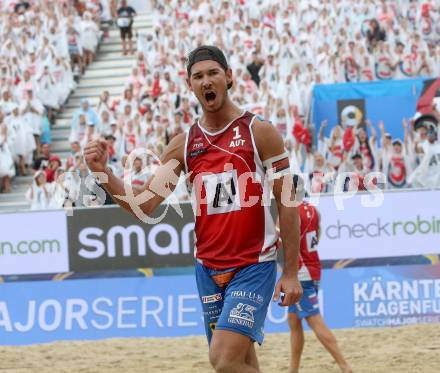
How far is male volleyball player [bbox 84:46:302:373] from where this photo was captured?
526 centimetres

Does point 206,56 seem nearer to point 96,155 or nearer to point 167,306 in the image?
point 96,155

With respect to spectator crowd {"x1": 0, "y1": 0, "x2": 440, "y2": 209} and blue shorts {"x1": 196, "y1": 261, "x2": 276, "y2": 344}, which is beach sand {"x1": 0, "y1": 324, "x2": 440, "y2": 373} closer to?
blue shorts {"x1": 196, "y1": 261, "x2": 276, "y2": 344}

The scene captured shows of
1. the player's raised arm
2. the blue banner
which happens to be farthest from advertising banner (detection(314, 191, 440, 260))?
the blue banner

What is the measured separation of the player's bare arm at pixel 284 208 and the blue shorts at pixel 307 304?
3139mm

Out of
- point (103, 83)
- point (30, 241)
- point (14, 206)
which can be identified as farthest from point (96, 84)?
point (30, 241)

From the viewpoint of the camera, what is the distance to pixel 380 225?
10.6 m

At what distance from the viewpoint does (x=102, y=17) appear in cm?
2252

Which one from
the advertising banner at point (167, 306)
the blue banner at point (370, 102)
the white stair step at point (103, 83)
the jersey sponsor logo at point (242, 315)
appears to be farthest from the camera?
the white stair step at point (103, 83)

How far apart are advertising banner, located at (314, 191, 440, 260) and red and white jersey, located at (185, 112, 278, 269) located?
5.29 metres

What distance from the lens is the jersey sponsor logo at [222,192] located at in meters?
5.32

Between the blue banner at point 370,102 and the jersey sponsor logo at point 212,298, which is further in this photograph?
the blue banner at point 370,102

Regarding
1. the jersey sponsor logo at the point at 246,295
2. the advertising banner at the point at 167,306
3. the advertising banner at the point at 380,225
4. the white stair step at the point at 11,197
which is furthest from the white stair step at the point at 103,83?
the jersey sponsor logo at the point at 246,295

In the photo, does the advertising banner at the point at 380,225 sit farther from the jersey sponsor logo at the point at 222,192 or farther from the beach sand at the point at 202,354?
the jersey sponsor logo at the point at 222,192

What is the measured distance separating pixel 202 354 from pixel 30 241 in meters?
2.54
